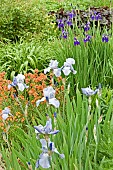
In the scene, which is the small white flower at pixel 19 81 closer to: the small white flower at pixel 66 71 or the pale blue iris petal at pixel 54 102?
the small white flower at pixel 66 71

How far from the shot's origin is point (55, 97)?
3957 millimetres

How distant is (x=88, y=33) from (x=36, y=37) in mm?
2143

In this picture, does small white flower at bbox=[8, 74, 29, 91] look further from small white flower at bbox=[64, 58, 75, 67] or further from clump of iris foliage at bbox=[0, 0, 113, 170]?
small white flower at bbox=[64, 58, 75, 67]

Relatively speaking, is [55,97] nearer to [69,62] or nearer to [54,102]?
[69,62]

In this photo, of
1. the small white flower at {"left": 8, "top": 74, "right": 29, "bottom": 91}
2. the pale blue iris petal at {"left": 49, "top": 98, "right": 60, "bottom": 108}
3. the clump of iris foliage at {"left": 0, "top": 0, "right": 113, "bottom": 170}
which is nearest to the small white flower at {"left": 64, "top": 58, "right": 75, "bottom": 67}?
the clump of iris foliage at {"left": 0, "top": 0, "right": 113, "bottom": 170}

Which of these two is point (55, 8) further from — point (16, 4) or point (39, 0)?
point (16, 4)

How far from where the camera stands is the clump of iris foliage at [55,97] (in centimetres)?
239

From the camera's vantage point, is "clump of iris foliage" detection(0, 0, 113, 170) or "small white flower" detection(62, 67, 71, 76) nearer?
"clump of iris foliage" detection(0, 0, 113, 170)

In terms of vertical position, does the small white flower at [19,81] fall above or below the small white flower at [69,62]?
below

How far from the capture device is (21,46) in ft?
19.2

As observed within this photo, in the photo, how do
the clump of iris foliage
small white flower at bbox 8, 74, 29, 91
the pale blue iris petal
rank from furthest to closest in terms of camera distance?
small white flower at bbox 8, 74, 29, 91 < the clump of iris foliage < the pale blue iris petal

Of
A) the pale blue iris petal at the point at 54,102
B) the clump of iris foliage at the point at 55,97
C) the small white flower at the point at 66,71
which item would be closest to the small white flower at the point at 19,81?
the clump of iris foliage at the point at 55,97

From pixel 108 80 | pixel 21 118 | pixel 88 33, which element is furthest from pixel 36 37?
pixel 21 118

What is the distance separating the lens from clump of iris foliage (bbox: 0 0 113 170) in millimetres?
2395
